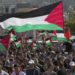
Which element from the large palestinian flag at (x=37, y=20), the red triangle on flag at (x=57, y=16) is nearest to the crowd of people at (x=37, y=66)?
the large palestinian flag at (x=37, y=20)

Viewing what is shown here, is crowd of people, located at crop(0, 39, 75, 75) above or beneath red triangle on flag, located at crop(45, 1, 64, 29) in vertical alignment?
beneath

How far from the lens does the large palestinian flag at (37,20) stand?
17.9 metres

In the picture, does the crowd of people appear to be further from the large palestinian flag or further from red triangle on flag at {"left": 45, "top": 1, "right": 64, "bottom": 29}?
red triangle on flag at {"left": 45, "top": 1, "right": 64, "bottom": 29}

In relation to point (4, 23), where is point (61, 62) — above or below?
below

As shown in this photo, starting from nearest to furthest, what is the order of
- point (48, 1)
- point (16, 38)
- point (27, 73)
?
point (27, 73) → point (16, 38) → point (48, 1)

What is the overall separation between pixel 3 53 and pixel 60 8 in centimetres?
526

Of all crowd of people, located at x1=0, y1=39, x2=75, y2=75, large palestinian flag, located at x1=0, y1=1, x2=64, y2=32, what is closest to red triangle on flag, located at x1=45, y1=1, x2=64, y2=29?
large palestinian flag, located at x1=0, y1=1, x2=64, y2=32

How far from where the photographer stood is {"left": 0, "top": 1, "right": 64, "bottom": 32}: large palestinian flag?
1789 centimetres

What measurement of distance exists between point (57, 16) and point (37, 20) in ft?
2.71

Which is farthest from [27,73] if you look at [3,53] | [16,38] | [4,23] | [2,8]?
[2,8]

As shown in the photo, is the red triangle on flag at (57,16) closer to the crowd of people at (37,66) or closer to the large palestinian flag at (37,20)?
the large palestinian flag at (37,20)

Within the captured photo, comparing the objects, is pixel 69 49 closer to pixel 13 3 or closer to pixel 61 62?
pixel 61 62

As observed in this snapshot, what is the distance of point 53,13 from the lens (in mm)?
18328

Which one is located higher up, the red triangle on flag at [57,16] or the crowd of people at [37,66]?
the red triangle on flag at [57,16]
